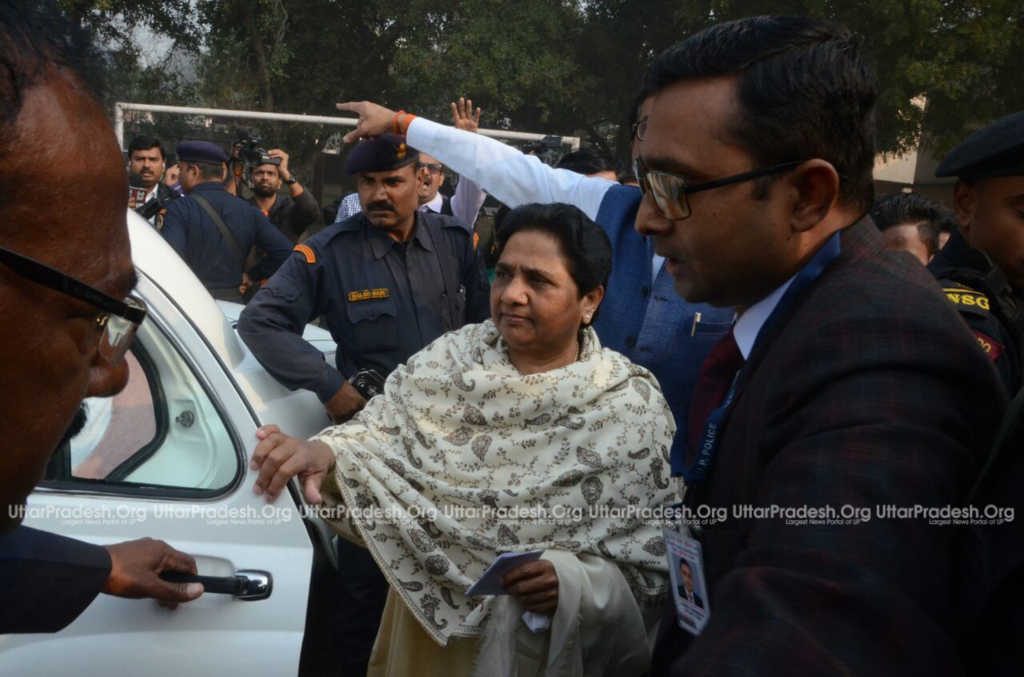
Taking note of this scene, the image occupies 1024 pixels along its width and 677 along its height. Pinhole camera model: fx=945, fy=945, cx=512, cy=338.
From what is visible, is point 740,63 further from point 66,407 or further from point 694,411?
point 66,407

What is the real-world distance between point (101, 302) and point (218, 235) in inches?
193

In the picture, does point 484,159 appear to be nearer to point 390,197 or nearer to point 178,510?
point 390,197

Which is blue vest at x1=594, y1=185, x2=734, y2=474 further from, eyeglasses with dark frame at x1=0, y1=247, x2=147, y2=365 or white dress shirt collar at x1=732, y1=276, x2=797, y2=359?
eyeglasses with dark frame at x1=0, y1=247, x2=147, y2=365

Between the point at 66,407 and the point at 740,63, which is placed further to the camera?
the point at 740,63

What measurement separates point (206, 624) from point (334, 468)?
17.2 inches

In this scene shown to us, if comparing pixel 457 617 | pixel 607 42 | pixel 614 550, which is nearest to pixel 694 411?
pixel 614 550

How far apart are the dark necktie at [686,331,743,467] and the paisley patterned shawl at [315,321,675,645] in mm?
807

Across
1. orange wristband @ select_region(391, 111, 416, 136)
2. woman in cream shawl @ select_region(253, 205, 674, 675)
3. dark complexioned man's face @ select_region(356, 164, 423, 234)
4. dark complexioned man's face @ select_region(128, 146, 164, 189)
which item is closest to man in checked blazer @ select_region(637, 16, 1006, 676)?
woman in cream shawl @ select_region(253, 205, 674, 675)

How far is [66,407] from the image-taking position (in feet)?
3.35

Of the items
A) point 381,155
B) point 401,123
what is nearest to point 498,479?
point 401,123

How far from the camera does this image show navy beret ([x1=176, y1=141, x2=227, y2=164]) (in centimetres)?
621

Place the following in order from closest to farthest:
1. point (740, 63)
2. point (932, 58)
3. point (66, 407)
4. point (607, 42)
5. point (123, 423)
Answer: point (66, 407) → point (740, 63) → point (123, 423) → point (932, 58) → point (607, 42)

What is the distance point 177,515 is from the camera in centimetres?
214

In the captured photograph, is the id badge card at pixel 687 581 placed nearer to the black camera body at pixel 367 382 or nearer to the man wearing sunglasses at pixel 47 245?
the man wearing sunglasses at pixel 47 245
